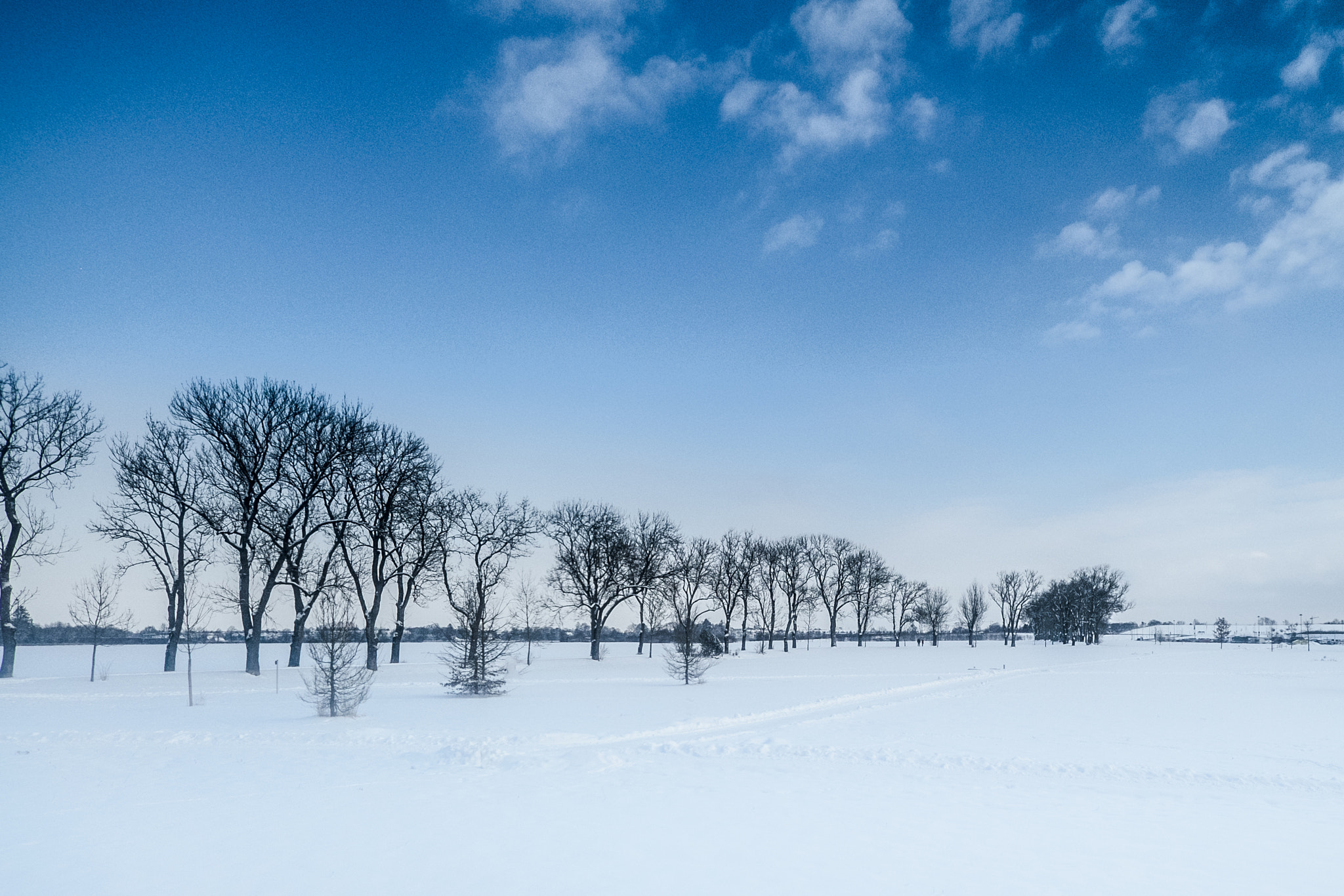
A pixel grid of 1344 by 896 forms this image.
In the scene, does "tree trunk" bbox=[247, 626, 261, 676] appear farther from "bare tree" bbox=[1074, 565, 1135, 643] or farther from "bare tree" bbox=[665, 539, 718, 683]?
"bare tree" bbox=[1074, 565, 1135, 643]

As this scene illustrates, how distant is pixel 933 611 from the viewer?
330 feet

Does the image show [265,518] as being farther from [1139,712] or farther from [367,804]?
[1139,712]

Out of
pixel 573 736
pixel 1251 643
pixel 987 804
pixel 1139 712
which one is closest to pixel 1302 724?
pixel 1139 712

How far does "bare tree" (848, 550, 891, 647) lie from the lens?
89.2 metres

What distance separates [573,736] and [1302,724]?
20.3 m

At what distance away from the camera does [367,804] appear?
9.87m

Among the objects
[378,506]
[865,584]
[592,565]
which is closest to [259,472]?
[378,506]

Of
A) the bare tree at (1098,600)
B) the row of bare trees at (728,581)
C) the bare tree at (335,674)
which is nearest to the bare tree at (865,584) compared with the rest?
the row of bare trees at (728,581)

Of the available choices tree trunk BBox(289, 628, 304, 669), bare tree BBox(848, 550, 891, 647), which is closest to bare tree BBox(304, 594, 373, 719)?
tree trunk BBox(289, 628, 304, 669)

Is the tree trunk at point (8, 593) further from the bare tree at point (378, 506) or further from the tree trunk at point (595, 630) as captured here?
the tree trunk at point (595, 630)

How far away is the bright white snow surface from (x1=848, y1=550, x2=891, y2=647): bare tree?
6576 centimetres

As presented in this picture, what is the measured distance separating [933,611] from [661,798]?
98.5 m

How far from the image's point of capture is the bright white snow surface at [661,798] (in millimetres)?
7340

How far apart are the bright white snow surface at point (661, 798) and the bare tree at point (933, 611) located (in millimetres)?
78613
